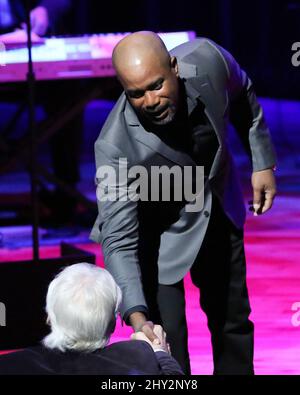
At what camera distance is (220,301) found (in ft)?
13.0

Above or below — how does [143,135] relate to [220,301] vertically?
above

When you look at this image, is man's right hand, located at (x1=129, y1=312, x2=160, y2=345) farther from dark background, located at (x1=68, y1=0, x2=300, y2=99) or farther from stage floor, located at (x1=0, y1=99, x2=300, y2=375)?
dark background, located at (x1=68, y1=0, x2=300, y2=99)

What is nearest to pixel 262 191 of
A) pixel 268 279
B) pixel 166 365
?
pixel 166 365

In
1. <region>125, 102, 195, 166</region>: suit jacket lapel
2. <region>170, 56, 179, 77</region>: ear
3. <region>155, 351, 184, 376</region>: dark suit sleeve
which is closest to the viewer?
<region>155, 351, 184, 376</region>: dark suit sleeve

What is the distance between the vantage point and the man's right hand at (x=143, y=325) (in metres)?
3.06

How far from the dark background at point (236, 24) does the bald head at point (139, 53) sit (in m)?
9.07

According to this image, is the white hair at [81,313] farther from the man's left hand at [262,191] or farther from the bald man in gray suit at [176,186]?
the man's left hand at [262,191]

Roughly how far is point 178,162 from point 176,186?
107mm

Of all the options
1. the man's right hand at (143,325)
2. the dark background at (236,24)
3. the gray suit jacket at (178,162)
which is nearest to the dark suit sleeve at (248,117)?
the gray suit jacket at (178,162)

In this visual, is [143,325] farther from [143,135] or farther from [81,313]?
[143,135]

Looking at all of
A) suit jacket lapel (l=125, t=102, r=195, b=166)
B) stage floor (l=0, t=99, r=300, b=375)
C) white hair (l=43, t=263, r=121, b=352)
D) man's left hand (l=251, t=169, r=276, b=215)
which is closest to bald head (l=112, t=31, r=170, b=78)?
suit jacket lapel (l=125, t=102, r=195, b=166)

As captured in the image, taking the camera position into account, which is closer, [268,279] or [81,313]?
[81,313]

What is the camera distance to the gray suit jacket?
351 centimetres
